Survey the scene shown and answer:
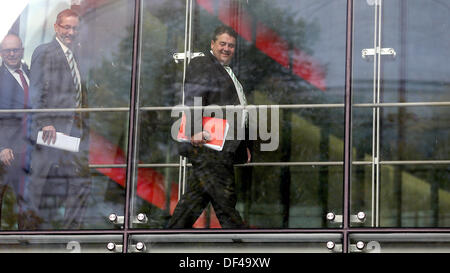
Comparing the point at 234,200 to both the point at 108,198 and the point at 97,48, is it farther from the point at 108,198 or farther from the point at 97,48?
the point at 97,48

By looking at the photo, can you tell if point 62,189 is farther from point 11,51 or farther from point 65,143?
point 11,51

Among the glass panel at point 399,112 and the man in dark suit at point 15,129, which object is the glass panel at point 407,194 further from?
the man in dark suit at point 15,129

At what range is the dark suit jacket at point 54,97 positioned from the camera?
8.51 m

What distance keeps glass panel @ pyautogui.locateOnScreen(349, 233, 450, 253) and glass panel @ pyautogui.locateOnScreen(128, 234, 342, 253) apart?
0.14 meters

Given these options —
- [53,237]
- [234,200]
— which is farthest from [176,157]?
[53,237]

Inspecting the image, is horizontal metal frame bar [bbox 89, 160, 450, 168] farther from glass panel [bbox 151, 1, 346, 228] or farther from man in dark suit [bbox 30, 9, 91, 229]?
man in dark suit [bbox 30, 9, 91, 229]

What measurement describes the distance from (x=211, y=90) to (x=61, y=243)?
155 cm

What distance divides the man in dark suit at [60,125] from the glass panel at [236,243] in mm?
553

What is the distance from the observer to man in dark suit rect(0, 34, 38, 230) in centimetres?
848

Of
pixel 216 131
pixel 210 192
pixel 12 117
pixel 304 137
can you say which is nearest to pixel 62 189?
pixel 12 117

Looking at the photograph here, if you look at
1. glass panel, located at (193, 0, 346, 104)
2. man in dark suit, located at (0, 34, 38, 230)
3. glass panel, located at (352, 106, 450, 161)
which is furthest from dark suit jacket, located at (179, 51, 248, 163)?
man in dark suit, located at (0, 34, 38, 230)

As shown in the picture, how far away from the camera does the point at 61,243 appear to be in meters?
8.31

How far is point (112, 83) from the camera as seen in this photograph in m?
8.51
